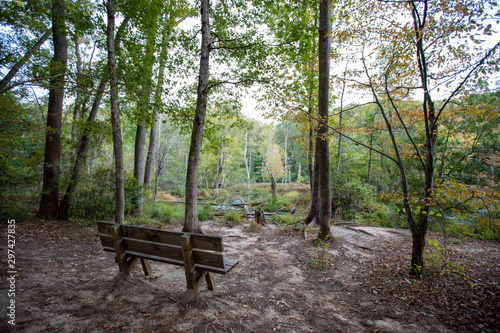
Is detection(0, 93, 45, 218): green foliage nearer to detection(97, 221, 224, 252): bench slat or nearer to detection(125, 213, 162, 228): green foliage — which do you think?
detection(125, 213, 162, 228): green foliage

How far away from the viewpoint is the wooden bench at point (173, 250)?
2.59 metres

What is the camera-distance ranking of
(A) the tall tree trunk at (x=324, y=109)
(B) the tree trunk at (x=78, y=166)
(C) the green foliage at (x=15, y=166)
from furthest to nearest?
(B) the tree trunk at (x=78, y=166), (C) the green foliage at (x=15, y=166), (A) the tall tree trunk at (x=324, y=109)

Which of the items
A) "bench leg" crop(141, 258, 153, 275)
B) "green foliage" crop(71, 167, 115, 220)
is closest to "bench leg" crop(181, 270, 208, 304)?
"bench leg" crop(141, 258, 153, 275)

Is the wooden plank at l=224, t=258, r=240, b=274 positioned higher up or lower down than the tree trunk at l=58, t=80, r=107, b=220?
lower down

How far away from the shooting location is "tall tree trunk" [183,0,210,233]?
→ 6062 mm

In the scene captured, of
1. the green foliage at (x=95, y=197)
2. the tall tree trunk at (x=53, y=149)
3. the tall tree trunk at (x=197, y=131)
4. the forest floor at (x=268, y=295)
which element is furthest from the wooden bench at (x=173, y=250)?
the tall tree trunk at (x=53, y=149)

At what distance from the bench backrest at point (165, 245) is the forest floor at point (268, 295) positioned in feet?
1.65

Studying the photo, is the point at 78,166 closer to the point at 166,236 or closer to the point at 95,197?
the point at 95,197

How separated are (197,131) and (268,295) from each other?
444 cm

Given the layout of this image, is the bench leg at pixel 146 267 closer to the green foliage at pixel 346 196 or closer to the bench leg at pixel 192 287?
the bench leg at pixel 192 287

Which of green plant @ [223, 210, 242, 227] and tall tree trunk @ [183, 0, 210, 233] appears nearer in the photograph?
tall tree trunk @ [183, 0, 210, 233]

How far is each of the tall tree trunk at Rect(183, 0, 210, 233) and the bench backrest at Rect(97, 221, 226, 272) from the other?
2.90m

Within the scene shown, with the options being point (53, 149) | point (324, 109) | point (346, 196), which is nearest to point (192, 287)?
point (324, 109)

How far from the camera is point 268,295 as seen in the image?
3.23 m
